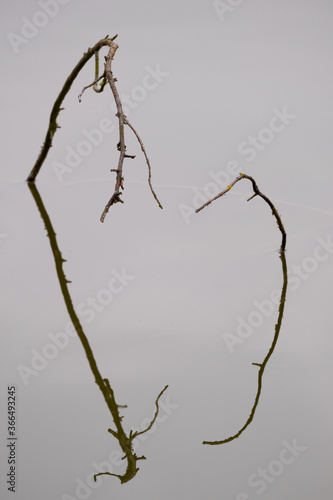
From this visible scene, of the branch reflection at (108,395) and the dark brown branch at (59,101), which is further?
the dark brown branch at (59,101)

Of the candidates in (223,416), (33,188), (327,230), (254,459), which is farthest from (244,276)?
(33,188)

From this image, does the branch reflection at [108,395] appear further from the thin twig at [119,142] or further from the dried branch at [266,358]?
the thin twig at [119,142]

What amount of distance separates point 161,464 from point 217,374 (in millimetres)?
310

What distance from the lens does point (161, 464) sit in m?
1.20

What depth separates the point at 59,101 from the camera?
196 centimetres

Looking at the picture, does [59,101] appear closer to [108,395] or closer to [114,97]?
[114,97]

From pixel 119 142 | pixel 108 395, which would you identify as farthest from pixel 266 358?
pixel 119 142

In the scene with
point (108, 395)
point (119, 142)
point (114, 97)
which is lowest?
point (108, 395)

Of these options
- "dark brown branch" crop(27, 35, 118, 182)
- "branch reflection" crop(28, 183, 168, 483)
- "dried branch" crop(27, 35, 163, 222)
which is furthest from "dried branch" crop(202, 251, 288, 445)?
"dark brown branch" crop(27, 35, 118, 182)

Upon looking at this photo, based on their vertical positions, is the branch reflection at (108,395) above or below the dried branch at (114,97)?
below

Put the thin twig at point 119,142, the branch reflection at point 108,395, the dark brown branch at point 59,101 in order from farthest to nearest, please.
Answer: the dark brown branch at point 59,101 < the thin twig at point 119,142 < the branch reflection at point 108,395

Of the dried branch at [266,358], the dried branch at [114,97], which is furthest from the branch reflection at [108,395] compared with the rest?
the dried branch at [114,97]

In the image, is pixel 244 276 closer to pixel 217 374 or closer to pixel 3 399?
pixel 217 374

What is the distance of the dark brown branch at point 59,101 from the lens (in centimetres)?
175
